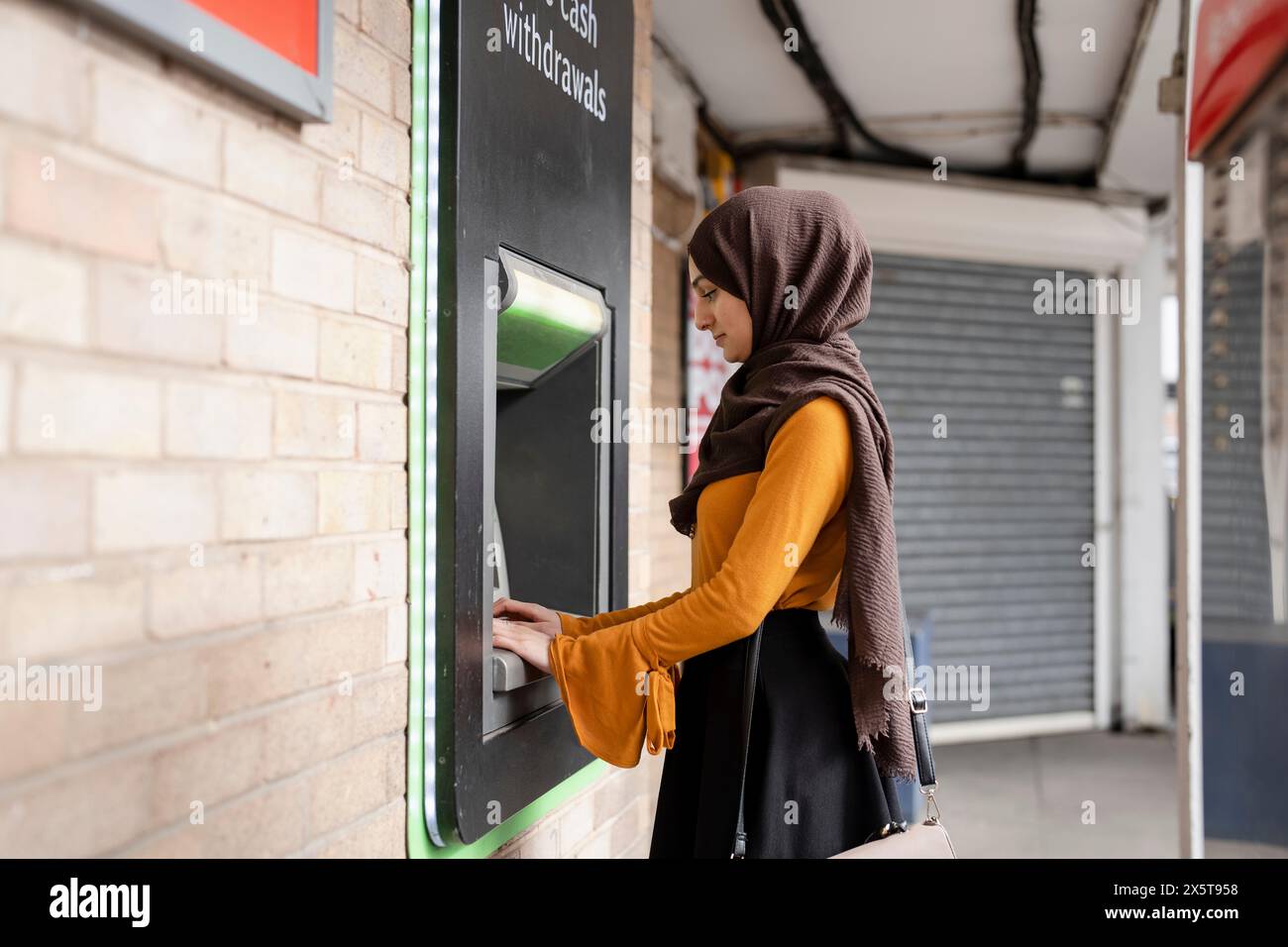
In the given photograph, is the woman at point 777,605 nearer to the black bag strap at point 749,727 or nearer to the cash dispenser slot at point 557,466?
the black bag strap at point 749,727

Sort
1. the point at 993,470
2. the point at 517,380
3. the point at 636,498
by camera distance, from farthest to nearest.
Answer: the point at 993,470, the point at 636,498, the point at 517,380

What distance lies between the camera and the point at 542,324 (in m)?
1.73

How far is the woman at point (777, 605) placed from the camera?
141cm

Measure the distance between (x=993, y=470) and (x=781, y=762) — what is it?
14.6ft

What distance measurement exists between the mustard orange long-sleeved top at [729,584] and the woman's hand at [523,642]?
3cm

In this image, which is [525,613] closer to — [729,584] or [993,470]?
[729,584]

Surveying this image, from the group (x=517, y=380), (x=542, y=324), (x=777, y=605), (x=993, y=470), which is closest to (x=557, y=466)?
(x=517, y=380)

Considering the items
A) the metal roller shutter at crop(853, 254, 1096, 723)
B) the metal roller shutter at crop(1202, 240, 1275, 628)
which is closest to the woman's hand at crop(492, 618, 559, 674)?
the metal roller shutter at crop(1202, 240, 1275, 628)

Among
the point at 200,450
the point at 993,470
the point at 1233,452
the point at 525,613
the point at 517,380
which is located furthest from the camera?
the point at 993,470

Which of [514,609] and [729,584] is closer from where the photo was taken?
[729,584]

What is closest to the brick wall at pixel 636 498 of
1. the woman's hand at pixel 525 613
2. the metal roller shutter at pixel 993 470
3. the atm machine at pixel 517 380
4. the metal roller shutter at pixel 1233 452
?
the atm machine at pixel 517 380
